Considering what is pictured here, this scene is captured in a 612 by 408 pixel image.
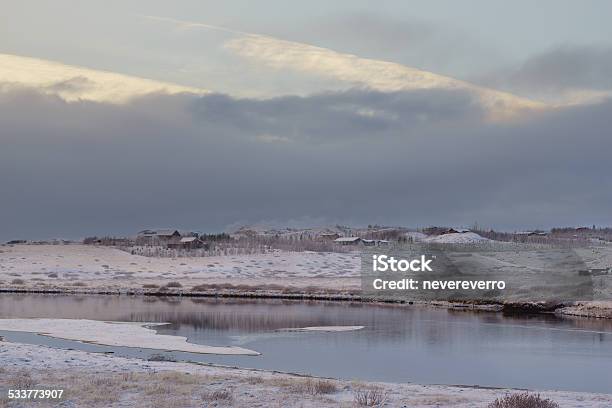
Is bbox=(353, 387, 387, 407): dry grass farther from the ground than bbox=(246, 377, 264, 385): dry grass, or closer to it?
farther from the ground

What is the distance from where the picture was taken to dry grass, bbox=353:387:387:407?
664 inches

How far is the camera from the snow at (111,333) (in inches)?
1195

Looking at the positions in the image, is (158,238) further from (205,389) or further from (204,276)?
(205,389)

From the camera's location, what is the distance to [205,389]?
59.9 feet

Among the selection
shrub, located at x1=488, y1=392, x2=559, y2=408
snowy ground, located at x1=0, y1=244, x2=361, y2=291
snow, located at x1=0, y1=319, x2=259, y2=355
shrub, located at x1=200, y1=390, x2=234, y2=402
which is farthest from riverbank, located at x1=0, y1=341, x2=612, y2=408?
snowy ground, located at x1=0, y1=244, x2=361, y2=291

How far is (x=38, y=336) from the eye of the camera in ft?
108

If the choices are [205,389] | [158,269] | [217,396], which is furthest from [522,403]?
[158,269]

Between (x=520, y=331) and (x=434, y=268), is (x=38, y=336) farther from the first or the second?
(x=434, y=268)

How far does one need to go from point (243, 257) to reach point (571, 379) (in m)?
75.7

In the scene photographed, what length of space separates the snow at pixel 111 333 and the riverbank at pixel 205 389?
779 cm

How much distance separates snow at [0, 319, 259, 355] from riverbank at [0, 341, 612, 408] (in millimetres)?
7786

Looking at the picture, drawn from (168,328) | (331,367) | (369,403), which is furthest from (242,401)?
(168,328)

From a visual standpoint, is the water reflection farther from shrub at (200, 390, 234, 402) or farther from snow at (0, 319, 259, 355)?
shrub at (200, 390, 234, 402)

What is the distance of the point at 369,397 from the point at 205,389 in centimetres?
380
